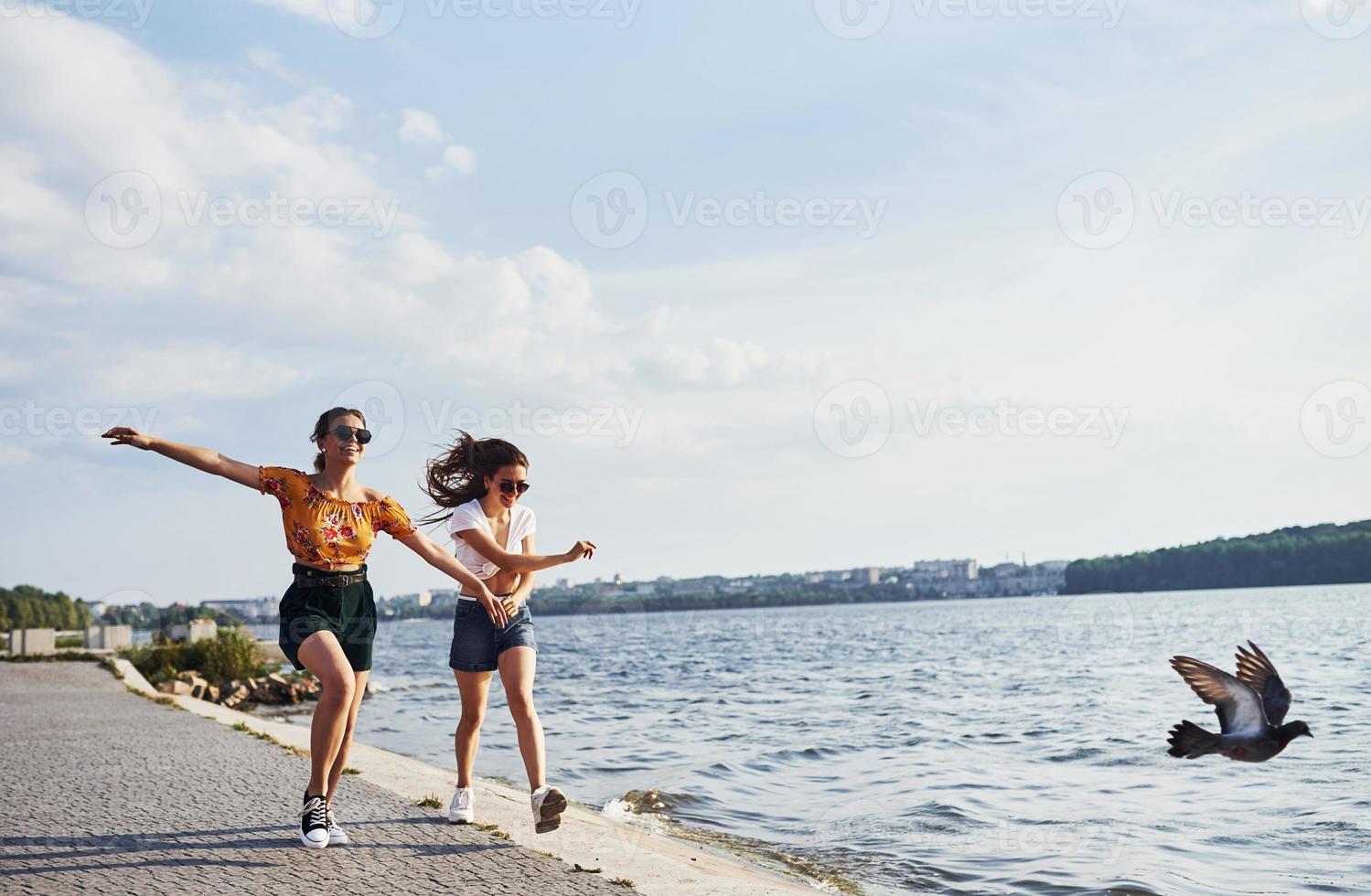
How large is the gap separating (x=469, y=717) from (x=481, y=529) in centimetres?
124

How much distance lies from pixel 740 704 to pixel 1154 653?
24684mm

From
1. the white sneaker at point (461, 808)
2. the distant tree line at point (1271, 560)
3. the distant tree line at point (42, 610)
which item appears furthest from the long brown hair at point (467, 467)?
the distant tree line at point (1271, 560)

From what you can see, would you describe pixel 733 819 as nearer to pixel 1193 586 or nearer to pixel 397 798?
pixel 397 798

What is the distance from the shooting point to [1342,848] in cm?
973

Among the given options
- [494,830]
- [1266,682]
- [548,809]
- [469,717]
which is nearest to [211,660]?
[469,717]

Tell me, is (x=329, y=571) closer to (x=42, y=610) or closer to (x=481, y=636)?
(x=481, y=636)

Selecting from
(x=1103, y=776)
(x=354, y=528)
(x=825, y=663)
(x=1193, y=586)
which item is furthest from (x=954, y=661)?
(x=1193, y=586)

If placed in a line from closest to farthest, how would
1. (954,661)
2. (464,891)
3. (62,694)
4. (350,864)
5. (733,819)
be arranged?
(464,891) < (350,864) < (733,819) < (62,694) < (954,661)

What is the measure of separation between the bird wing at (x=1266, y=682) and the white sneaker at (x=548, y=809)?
3.51m

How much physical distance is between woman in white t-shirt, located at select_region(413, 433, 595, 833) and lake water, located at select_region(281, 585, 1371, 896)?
3.25m

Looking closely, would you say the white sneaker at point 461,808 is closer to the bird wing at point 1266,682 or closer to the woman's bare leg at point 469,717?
the woman's bare leg at point 469,717

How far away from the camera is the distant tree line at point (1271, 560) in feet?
343

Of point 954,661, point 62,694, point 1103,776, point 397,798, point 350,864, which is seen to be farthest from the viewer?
point 954,661

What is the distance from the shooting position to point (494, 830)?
21.6 feet
